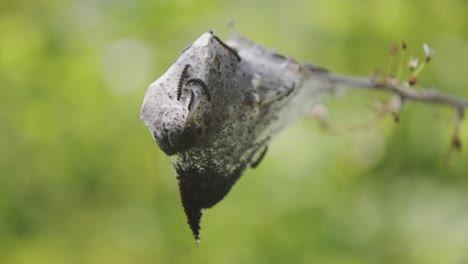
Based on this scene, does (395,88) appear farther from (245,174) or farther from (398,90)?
(245,174)

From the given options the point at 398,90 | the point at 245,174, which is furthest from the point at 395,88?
the point at 245,174

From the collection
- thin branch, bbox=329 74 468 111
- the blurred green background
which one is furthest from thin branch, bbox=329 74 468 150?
the blurred green background

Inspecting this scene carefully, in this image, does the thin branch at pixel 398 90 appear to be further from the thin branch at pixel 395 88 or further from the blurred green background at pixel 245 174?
the blurred green background at pixel 245 174

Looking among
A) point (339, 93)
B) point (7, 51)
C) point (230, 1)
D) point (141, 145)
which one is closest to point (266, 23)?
point (230, 1)

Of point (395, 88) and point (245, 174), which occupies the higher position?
point (395, 88)

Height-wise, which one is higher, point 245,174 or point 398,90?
point 398,90

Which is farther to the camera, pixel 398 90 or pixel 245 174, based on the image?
pixel 245 174

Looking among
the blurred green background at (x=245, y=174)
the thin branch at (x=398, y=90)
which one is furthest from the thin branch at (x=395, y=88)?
the blurred green background at (x=245, y=174)

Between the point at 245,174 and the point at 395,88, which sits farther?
the point at 245,174
